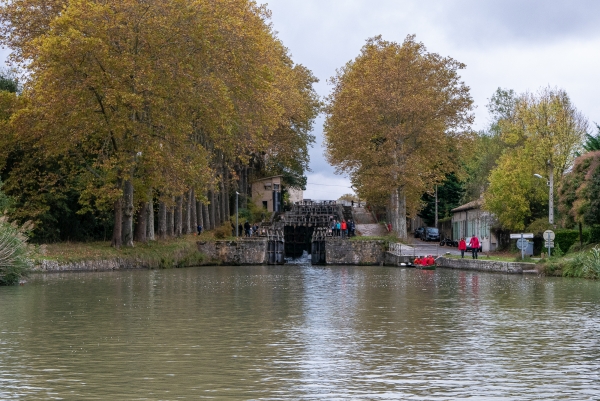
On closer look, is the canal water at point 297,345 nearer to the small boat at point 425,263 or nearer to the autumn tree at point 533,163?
the small boat at point 425,263

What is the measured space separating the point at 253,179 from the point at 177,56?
42.1 metres

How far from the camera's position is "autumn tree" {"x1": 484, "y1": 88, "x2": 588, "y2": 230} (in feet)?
190

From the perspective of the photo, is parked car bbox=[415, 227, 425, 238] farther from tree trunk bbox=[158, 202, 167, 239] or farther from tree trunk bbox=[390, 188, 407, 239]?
tree trunk bbox=[158, 202, 167, 239]

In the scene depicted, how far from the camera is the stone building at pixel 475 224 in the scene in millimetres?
65744

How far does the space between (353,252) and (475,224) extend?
12.5m

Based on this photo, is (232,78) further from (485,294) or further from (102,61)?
(485,294)

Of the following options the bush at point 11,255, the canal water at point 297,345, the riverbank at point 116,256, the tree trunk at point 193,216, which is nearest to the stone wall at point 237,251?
the riverbank at point 116,256

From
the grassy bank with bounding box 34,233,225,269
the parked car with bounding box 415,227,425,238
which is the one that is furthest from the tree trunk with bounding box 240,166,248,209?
the grassy bank with bounding box 34,233,225,269

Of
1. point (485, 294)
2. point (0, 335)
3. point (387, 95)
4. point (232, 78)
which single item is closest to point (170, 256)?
point (232, 78)

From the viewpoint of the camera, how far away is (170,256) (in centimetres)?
5200

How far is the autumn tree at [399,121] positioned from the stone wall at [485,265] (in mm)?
11687

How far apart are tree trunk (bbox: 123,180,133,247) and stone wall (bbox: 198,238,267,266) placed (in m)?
10.6

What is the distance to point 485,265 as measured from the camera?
47031mm

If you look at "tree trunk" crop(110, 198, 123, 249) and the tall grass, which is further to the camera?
"tree trunk" crop(110, 198, 123, 249)
